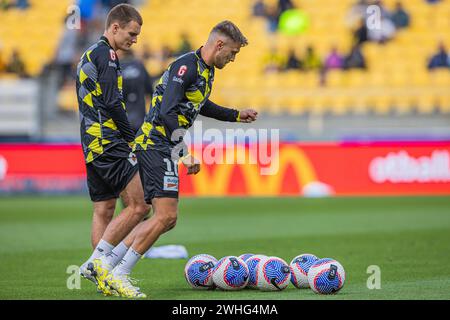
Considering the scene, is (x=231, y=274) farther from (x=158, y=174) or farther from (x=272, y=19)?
(x=272, y=19)

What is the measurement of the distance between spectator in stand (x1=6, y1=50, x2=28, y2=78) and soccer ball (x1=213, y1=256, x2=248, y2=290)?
18234 millimetres

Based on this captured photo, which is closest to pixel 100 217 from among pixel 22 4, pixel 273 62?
pixel 273 62

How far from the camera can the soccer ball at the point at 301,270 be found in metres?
8.29

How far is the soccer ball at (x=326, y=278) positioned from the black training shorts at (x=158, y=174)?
134 centimetres

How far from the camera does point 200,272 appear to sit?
27.6 feet

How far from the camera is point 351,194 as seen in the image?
20.9 meters

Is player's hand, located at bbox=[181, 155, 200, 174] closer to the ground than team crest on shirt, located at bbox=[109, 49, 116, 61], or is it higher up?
closer to the ground

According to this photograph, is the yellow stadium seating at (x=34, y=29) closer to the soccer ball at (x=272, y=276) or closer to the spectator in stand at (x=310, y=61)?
the spectator in stand at (x=310, y=61)

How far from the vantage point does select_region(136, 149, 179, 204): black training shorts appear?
799 centimetres

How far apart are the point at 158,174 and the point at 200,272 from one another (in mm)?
1015

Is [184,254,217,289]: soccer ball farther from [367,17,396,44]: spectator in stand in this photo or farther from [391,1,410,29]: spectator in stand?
[391,1,410,29]: spectator in stand

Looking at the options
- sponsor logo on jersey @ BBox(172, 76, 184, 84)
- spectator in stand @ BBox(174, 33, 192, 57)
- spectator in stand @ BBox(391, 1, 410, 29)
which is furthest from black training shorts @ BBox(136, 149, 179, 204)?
spectator in stand @ BBox(391, 1, 410, 29)

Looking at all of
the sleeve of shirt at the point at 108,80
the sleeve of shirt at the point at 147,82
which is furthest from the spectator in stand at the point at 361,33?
the sleeve of shirt at the point at 108,80
